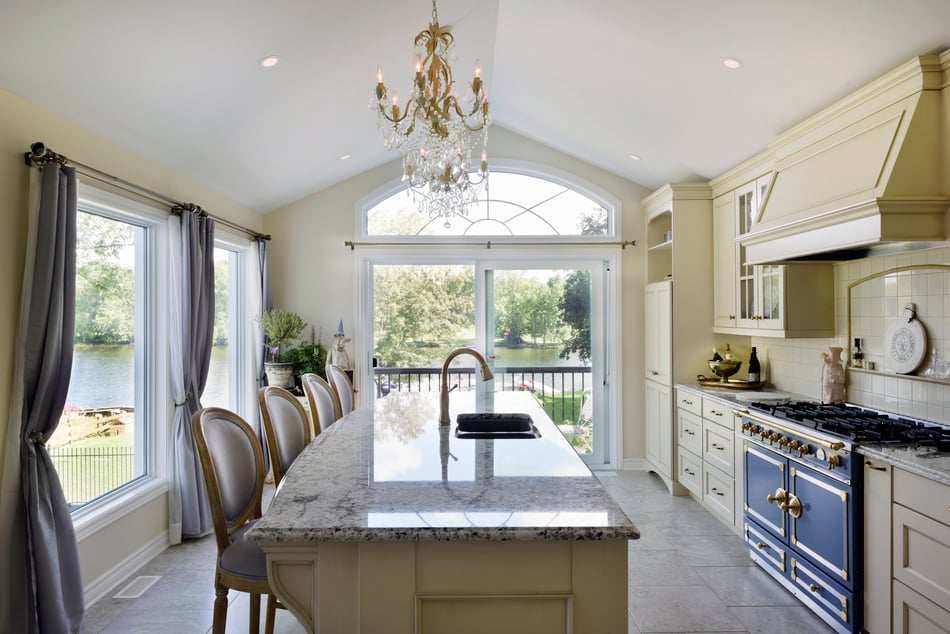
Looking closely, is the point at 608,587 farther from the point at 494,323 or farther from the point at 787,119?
the point at 494,323

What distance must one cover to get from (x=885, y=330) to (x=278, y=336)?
Result: 431 centimetres

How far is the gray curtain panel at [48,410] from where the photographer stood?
2.31 m

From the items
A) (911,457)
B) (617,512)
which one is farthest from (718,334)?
(617,512)

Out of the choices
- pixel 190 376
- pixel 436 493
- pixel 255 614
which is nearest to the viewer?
pixel 436 493

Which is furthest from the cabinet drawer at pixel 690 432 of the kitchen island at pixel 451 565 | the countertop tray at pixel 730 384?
the kitchen island at pixel 451 565

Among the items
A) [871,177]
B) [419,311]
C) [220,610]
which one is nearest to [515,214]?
[419,311]

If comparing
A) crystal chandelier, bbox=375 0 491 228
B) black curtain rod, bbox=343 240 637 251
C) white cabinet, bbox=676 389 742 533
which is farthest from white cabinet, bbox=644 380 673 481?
crystal chandelier, bbox=375 0 491 228

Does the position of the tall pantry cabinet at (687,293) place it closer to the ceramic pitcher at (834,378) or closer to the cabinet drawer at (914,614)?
the ceramic pitcher at (834,378)

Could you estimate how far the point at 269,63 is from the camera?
289 centimetres

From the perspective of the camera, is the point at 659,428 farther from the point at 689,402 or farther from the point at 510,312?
the point at 510,312

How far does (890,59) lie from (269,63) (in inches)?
115

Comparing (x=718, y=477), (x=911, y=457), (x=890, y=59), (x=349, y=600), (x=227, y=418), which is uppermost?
(x=890, y=59)

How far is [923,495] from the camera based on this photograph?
2.03 metres

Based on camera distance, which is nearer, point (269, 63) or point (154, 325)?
point (269, 63)
